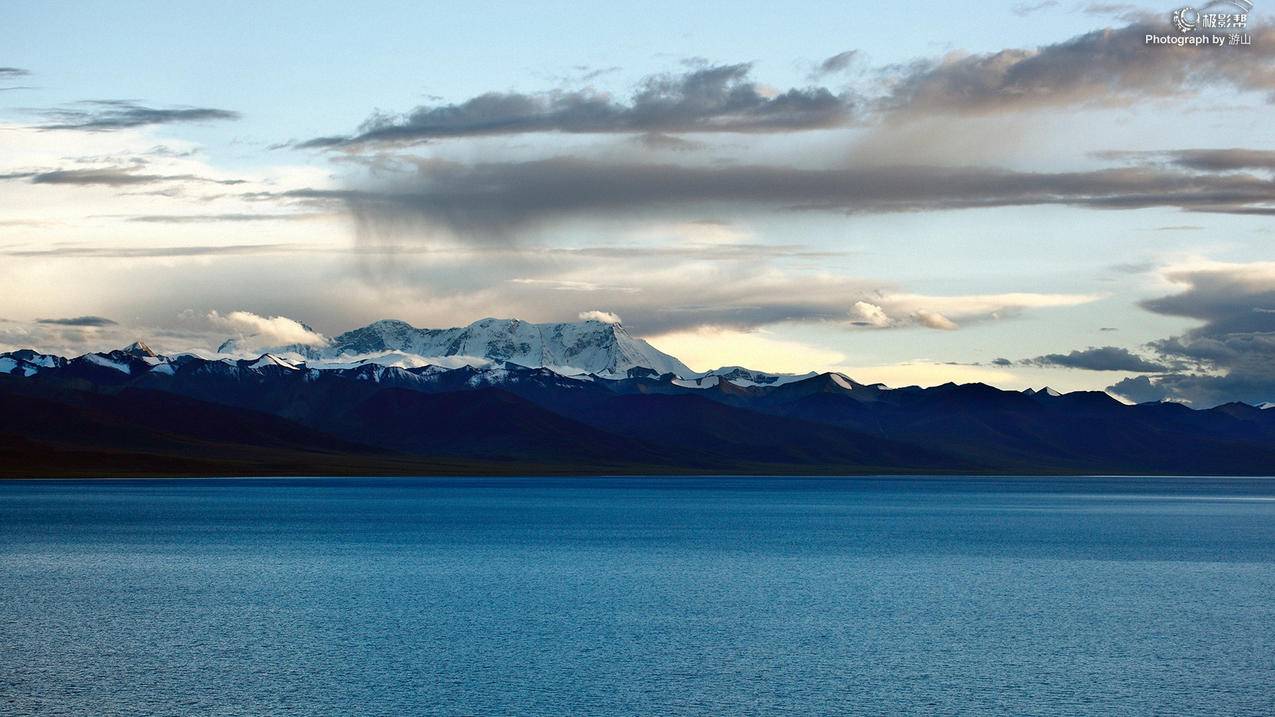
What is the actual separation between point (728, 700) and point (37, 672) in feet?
72.5

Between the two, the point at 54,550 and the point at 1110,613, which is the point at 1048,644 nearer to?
the point at 1110,613

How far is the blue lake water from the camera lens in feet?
140

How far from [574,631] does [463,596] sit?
43.6 ft

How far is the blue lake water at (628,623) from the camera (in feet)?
140

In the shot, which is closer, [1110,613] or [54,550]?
[1110,613]

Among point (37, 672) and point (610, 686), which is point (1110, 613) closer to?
point (610, 686)

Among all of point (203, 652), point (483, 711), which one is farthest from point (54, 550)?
point (483, 711)

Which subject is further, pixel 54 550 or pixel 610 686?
pixel 54 550

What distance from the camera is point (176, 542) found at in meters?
101

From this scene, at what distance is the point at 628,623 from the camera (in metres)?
58.0

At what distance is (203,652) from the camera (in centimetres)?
4956

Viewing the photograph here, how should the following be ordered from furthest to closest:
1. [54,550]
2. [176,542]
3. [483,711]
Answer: [176,542], [54,550], [483,711]

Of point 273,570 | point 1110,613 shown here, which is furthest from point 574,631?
point 273,570

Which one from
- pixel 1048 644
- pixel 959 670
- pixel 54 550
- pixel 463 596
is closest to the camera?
pixel 959 670
